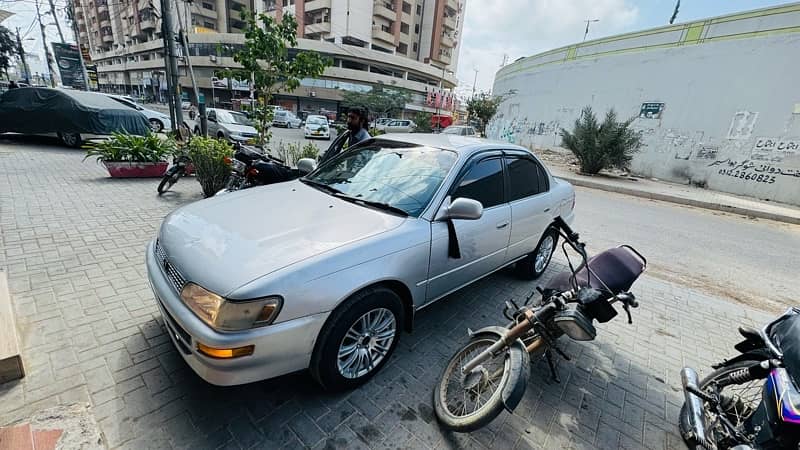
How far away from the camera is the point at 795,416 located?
1.48 meters

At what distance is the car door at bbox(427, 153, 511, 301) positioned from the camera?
8.54ft

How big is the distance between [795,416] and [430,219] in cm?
201

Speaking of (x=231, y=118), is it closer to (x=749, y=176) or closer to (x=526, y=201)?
(x=526, y=201)

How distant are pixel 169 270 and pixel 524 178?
10.6 ft

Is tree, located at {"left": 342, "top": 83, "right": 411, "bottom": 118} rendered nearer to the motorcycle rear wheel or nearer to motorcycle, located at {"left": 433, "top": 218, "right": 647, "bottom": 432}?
motorcycle, located at {"left": 433, "top": 218, "right": 647, "bottom": 432}

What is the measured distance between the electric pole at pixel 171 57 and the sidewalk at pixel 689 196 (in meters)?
13.9

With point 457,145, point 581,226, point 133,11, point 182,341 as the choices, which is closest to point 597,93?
point 581,226

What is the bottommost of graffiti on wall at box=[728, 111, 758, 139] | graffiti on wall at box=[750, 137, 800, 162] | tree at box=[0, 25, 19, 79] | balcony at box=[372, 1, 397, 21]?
graffiti on wall at box=[750, 137, 800, 162]

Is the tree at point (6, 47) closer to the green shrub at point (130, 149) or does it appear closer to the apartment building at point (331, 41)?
the apartment building at point (331, 41)

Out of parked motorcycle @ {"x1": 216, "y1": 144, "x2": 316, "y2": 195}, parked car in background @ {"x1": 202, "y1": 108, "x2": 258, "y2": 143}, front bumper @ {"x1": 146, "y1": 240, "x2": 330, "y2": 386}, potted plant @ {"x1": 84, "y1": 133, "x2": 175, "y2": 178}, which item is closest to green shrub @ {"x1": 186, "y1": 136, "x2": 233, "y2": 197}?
parked motorcycle @ {"x1": 216, "y1": 144, "x2": 316, "y2": 195}

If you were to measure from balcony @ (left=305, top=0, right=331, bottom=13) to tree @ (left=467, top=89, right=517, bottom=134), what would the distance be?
26862 mm

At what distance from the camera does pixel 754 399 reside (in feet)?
6.79

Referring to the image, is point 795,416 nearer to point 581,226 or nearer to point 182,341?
point 182,341

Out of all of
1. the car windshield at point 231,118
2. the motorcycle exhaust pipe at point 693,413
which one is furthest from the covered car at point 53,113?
the motorcycle exhaust pipe at point 693,413
